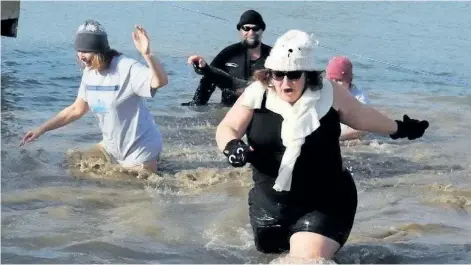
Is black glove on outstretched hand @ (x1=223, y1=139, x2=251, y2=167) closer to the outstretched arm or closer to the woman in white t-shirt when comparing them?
the outstretched arm

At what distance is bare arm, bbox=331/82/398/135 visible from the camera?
521 cm

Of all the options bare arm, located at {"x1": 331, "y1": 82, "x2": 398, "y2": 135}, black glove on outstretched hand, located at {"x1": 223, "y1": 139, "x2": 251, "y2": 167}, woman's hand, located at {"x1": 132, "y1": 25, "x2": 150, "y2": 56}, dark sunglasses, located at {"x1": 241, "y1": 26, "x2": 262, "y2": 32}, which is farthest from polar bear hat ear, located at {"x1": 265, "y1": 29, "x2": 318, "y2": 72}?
Answer: dark sunglasses, located at {"x1": 241, "y1": 26, "x2": 262, "y2": 32}

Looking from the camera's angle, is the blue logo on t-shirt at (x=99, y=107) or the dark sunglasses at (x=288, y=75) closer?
the dark sunglasses at (x=288, y=75)

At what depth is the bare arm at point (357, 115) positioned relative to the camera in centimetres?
521

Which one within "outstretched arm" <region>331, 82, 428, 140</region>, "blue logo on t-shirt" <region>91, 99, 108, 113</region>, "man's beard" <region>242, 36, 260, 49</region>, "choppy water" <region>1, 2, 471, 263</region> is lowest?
"choppy water" <region>1, 2, 471, 263</region>

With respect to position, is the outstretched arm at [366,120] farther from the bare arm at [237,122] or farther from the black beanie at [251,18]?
the black beanie at [251,18]

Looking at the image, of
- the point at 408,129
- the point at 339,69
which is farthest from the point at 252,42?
the point at 408,129

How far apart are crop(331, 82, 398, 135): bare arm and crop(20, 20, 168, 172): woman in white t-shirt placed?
7.52 feet

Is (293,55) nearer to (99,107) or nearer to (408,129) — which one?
(408,129)

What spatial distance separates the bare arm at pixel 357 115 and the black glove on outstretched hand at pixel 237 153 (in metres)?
0.66

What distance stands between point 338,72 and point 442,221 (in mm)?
2316

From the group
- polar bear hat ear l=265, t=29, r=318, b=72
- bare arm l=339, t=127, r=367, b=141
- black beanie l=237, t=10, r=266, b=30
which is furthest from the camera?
black beanie l=237, t=10, r=266, b=30

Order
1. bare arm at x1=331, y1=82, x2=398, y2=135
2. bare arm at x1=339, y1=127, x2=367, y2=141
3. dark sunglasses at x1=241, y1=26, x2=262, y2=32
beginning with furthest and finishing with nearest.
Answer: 1. dark sunglasses at x1=241, y1=26, x2=262, y2=32
2. bare arm at x1=339, y1=127, x2=367, y2=141
3. bare arm at x1=331, y1=82, x2=398, y2=135

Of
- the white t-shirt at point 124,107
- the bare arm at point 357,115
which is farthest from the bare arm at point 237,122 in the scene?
the white t-shirt at point 124,107
